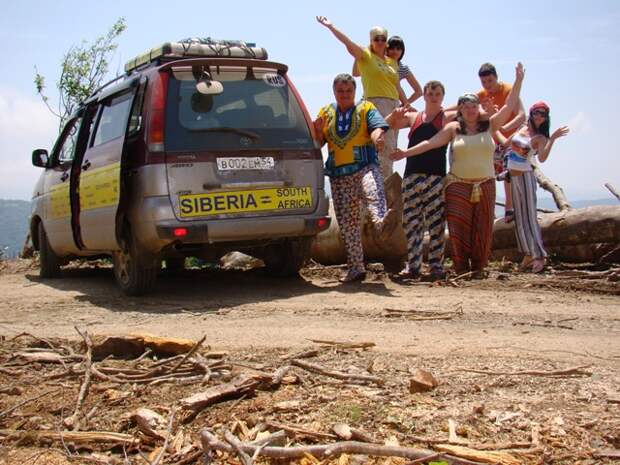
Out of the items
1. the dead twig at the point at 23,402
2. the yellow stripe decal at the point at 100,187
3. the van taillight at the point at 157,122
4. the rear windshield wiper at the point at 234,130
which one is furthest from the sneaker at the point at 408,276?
the dead twig at the point at 23,402

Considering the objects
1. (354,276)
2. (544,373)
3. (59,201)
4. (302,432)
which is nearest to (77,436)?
(302,432)

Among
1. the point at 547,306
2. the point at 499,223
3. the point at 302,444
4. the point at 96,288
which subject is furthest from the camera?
the point at 499,223

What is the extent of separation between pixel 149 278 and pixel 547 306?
3.63m

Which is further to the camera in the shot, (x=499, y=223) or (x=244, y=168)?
(x=499, y=223)

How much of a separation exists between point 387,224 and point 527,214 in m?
1.73

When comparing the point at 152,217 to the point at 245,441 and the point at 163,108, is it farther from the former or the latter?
the point at 245,441

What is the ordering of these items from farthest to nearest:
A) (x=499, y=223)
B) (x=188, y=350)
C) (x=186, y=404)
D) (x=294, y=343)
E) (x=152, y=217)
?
(x=499, y=223), (x=152, y=217), (x=294, y=343), (x=188, y=350), (x=186, y=404)

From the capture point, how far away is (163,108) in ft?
23.1

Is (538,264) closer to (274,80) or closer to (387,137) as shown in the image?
(387,137)

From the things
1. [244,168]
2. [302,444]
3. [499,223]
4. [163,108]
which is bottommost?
[302,444]

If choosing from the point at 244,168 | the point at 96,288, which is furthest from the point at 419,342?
the point at 96,288

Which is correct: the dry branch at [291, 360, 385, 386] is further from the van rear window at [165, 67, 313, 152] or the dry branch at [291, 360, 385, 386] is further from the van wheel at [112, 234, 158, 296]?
the van wheel at [112, 234, 158, 296]

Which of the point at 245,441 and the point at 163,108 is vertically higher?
the point at 163,108

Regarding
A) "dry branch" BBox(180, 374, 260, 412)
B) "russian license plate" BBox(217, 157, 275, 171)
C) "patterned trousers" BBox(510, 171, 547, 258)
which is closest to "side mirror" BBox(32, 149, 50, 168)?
"russian license plate" BBox(217, 157, 275, 171)
